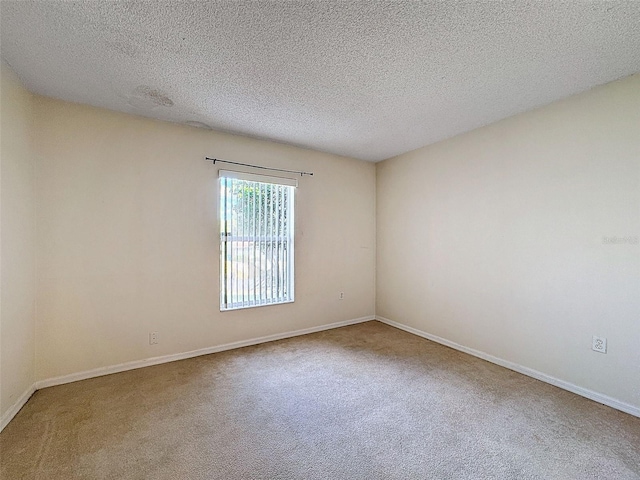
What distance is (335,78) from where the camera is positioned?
212 centimetres

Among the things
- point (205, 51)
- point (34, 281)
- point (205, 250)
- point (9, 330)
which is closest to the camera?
point (205, 51)

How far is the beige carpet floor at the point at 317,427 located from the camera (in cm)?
152

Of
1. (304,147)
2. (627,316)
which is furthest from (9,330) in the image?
(627,316)

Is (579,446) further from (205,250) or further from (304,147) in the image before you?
(304,147)

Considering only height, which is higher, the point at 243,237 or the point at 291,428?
the point at 243,237

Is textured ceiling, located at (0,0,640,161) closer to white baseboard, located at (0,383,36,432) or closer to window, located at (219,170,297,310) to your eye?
window, located at (219,170,297,310)

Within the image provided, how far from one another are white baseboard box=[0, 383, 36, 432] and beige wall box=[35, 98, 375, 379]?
148mm

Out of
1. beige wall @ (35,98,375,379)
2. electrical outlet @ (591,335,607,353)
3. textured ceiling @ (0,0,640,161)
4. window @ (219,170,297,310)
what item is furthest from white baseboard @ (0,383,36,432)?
electrical outlet @ (591,335,607,353)

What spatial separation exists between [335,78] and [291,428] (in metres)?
2.48

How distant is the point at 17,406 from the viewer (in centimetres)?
201

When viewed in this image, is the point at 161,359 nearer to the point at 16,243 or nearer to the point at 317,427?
the point at 16,243

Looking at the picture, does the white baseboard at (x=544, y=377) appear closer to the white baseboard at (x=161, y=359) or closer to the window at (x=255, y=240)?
the white baseboard at (x=161, y=359)

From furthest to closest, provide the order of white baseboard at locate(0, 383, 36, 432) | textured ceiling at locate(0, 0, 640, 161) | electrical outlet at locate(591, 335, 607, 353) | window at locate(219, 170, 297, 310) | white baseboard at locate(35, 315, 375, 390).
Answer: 1. window at locate(219, 170, 297, 310)
2. white baseboard at locate(35, 315, 375, 390)
3. electrical outlet at locate(591, 335, 607, 353)
4. white baseboard at locate(0, 383, 36, 432)
5. textured ceiling at locate(0, 0, 640, 161)

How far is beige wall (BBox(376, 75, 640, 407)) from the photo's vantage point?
2.11 meters
